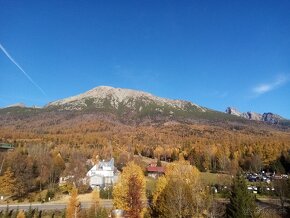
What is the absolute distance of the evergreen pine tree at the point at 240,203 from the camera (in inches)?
1268

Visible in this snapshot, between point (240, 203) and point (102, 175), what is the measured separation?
71266 mm

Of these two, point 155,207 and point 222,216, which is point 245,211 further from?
point 155,207

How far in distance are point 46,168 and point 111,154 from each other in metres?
51.3

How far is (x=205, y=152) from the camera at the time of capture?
134 metres

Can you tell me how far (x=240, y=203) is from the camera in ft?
108

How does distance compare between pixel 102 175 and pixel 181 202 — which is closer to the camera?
pixel 181 202

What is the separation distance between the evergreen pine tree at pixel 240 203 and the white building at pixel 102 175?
203 ft

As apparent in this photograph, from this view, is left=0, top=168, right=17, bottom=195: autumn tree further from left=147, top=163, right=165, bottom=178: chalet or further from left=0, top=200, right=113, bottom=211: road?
left=147, top=163, right=165, bottom=178: chalet

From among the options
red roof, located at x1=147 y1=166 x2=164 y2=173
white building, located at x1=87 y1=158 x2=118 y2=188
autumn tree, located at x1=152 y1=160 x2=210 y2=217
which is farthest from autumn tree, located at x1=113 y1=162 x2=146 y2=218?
red roof, located at x1=147 y1=166 x2=164 y2=173

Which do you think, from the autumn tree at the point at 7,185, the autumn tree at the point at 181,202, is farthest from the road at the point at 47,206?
the autumn tree at the point at 181,202

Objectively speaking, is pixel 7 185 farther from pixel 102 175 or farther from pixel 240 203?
pixel 240 203

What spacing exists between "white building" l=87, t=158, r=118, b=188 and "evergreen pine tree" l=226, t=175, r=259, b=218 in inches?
2433

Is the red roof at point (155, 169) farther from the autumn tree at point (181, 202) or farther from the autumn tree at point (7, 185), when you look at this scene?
the autumn tree at point (181, 202)

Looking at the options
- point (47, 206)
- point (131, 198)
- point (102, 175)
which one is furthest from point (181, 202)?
point (102, 175)
